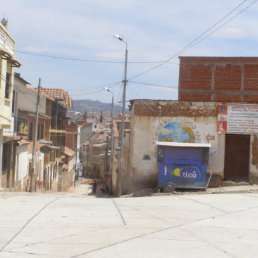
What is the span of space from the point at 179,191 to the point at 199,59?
868cm

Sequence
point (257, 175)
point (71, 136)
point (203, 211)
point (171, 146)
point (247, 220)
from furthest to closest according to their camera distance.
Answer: point (71, 136), point (257, 175), point (171, 146), point (203, 211), point (247, 220)

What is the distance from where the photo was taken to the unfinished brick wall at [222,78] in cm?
2338

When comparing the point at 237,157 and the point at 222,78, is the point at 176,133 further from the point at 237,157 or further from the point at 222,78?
the point at 222,78

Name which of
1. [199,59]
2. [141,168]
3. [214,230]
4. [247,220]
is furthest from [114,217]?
[199,59]

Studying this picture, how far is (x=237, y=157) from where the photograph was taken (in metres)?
20.2

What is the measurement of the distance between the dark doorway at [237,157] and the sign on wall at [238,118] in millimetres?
884

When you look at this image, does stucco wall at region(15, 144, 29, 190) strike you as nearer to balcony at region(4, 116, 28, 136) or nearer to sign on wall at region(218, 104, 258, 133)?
balcony at region(4, 116, 28, 136)

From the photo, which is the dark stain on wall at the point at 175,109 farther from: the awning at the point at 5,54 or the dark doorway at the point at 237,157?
the awning at the point at 5,54

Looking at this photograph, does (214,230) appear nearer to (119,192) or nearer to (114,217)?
(114,217)

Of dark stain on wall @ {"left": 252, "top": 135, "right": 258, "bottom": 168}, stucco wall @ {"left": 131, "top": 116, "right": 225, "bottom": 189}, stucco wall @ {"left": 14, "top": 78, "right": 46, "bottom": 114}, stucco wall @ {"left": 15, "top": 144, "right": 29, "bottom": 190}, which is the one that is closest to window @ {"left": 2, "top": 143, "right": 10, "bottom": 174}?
stucco wall @ {"left": 15, "top": 144, "right": 29, "bottom": 190}

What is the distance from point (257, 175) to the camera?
63.8 ft

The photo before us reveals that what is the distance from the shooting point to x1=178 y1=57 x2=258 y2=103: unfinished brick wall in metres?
23.4

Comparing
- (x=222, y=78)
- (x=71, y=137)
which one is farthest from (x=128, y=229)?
(x=71, y=137)

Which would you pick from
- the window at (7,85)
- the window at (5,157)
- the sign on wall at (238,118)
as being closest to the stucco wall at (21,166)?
the window at (5,157)
